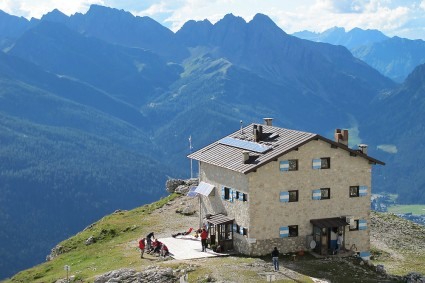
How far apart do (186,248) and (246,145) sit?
42.6 ft

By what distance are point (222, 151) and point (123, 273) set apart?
2149 cm

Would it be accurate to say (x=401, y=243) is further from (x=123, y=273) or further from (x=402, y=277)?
(x=123, y=273)

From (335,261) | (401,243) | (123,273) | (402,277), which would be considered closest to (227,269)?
(123,273)

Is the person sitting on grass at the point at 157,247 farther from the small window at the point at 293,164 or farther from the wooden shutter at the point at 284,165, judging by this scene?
the small window at the point at 293,164

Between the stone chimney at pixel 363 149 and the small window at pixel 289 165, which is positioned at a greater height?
the stone chimney at pixel 363 149

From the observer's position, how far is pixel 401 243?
9181 cm

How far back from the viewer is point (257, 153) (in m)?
67.8

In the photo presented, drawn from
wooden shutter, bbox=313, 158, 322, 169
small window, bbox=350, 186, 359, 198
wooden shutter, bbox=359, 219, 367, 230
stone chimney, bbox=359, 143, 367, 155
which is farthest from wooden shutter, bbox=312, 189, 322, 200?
stone chimney, bbox=359, 143, 367, 155

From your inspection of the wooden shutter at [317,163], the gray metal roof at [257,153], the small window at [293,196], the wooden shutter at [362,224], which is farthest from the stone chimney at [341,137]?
the small window at [293,196]

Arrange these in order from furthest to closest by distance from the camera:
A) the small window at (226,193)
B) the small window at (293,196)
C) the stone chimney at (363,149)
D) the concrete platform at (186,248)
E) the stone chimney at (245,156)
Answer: the stone chimney at (363,149), the small window at (226,193), the small window at (293,196), the stone chimney at (245,156), the concrete platform at (186,248)

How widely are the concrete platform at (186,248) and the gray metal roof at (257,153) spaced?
9021 mm

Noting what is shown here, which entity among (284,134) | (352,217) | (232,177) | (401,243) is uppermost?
(284,134)

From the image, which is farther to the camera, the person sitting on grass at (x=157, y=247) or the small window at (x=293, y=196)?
the person sitting on grass at (x=157, y=247)

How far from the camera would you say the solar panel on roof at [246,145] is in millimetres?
68094
